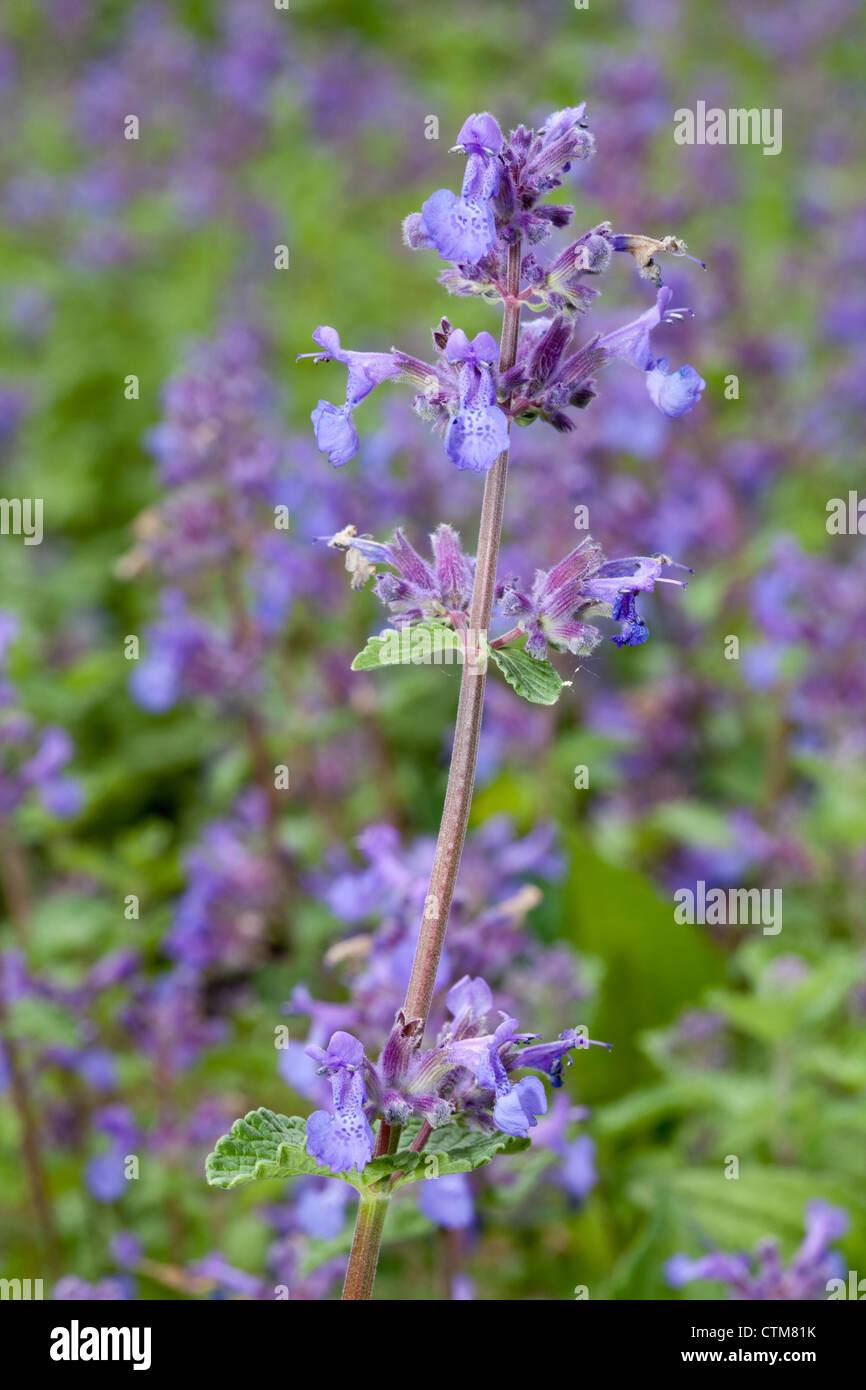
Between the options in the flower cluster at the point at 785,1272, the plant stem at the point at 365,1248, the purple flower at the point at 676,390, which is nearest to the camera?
the purple flower at the point at 676,390

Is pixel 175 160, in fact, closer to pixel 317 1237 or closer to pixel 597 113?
pixel 597 113

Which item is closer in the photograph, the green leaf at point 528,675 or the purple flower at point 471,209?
the purple flower at point 471,209

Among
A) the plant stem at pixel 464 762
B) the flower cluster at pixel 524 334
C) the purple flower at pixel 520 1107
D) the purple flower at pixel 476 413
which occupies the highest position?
the flower cluster at pixel 524 334

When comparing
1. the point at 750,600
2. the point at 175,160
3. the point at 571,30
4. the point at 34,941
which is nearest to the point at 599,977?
the point at 34,941

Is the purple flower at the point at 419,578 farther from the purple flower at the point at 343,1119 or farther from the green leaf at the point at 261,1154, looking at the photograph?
the green leaf at the point at 261,1154

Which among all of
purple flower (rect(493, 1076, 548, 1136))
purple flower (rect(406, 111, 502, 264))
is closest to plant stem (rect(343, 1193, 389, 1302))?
purple flower (rect(493, 1076, 548, 1136))

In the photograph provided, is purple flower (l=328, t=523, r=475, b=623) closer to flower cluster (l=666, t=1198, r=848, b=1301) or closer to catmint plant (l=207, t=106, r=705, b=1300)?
catmint plant (l=207, t=106, r=705, b=1300)

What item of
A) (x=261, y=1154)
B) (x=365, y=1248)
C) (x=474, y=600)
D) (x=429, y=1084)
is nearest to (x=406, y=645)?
(x=474, y=600)

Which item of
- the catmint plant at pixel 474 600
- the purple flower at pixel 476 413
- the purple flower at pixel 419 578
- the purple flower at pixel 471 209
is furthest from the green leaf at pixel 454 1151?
the purple flower at pixel 471 209
